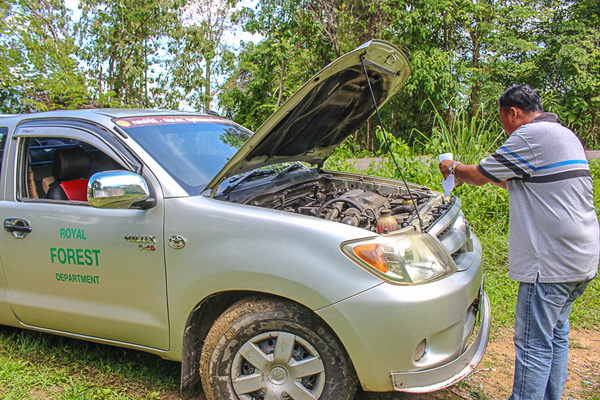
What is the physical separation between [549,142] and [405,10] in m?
9.26

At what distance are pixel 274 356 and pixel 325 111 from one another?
169 cm

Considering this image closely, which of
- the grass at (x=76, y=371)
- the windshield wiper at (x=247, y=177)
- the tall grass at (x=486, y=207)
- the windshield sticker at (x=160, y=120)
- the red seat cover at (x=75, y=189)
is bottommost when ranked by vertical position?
the grass at (x=76, y=371)

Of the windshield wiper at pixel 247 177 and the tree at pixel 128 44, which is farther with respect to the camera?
the tree at pixel 128 44

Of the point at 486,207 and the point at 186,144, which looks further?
the point at 486,207

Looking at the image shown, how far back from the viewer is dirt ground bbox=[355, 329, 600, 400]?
2.94m

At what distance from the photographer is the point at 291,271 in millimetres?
2279

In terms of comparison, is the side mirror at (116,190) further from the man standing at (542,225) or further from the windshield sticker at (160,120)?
the man standing at (542,225)

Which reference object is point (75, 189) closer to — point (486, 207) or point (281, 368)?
point (281, 368)

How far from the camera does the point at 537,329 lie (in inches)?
95.1

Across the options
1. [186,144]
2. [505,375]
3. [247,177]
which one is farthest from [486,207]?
[186,144]

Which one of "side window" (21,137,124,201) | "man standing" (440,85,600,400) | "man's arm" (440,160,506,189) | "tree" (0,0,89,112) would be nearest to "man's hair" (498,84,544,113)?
"man standing" (440,85,600,400)

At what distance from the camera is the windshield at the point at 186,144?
2834 millimetres

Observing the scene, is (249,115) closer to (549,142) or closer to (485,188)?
(485,188)

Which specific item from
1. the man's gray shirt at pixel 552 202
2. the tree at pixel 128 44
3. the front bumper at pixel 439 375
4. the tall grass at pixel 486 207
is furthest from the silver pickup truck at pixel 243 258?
the tree at pixel 128 44
